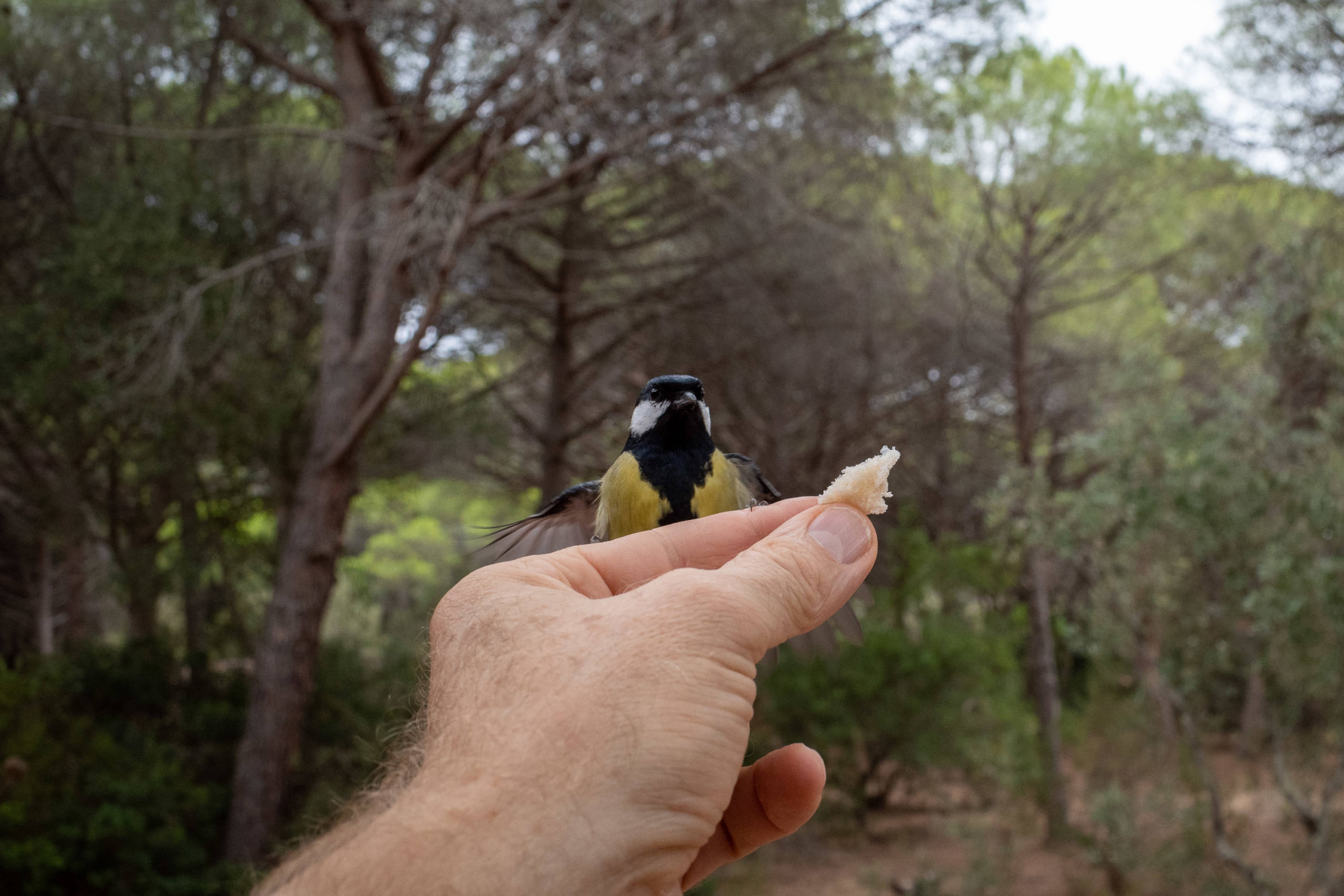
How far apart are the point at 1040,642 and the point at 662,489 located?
23.5 ft

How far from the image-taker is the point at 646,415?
64.2 inches

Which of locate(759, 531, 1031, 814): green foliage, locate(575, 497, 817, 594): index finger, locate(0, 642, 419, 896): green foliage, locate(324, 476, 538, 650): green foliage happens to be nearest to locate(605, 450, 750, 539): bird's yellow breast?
locate(575, 497, 817, 594): index finger

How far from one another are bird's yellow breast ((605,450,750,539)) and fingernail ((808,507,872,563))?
1.16 feet

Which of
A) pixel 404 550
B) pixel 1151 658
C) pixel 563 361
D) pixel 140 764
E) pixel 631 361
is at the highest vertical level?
pixel 563 361

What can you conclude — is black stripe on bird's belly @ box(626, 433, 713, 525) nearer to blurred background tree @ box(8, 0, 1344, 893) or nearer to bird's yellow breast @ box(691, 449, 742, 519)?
bird's yellow breast @ box(691, 449, 742, 519)

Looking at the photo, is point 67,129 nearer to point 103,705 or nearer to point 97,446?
point 97,446

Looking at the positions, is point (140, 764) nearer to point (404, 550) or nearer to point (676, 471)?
point (676, 471)

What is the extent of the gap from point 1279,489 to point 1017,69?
5.02 meters

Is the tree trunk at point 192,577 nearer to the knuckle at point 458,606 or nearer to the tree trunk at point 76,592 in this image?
the tree trunk at point 76,592

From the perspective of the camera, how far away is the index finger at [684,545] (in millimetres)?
1212

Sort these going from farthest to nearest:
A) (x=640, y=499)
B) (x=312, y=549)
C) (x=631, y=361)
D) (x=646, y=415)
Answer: (x=631, y=361) < (x=312, y=549) < (x=646, y=415) < (x=640, y=499)

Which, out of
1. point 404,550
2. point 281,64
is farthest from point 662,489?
point 404,550

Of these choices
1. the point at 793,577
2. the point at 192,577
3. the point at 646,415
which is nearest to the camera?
the point at 793,577

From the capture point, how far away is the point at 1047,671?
7629 mm
